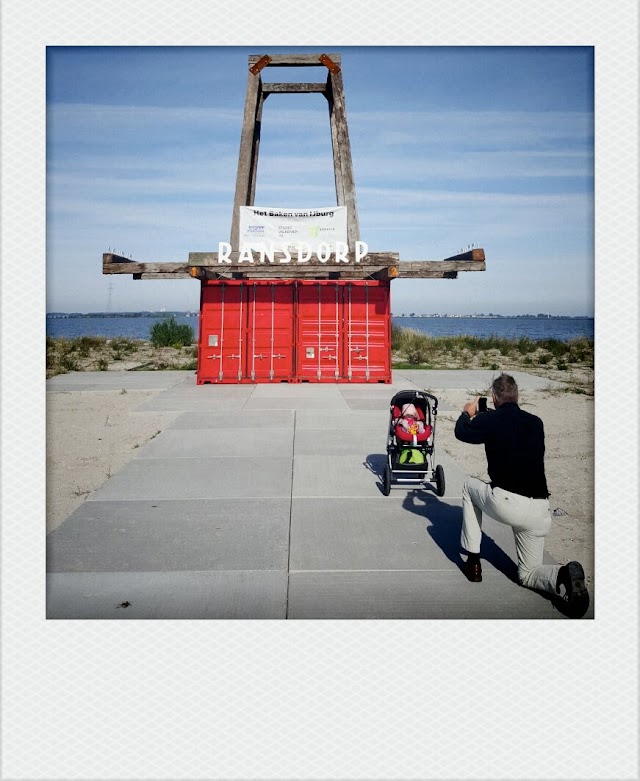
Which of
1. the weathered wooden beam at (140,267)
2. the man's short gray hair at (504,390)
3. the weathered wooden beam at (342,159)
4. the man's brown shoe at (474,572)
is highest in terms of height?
the weathered wooden beam at (342,159)

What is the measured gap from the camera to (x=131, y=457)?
9023 mm

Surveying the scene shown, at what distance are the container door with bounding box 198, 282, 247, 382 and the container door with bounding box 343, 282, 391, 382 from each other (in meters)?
2.73

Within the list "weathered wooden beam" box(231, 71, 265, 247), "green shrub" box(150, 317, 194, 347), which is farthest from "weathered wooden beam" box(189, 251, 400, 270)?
"green shrub" box(150, 317, 194, 347)

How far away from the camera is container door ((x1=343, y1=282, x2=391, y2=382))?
1712cm

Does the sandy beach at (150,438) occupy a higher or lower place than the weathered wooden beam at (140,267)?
lower

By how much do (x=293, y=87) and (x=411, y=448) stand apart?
40.8 ft

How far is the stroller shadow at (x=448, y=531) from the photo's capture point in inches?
200

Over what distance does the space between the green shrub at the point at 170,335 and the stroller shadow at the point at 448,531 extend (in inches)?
1026

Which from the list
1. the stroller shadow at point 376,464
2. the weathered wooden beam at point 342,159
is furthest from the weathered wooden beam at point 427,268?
the stroller shadow at point 376,464

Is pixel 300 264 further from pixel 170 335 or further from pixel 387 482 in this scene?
pixel 170 335

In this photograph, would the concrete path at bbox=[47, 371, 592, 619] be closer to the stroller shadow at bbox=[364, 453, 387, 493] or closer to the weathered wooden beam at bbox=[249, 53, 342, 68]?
the stroller shadow at bbox=[364, 453, 387, 493]

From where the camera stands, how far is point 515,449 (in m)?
4.32

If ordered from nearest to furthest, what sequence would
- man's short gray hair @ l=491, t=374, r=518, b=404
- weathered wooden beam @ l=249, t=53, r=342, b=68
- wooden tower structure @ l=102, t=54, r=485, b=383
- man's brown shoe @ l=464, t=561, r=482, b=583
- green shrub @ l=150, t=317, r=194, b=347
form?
1. man's short gray hair @ l=491, t=374, r=518, b=404
2. man's brown shoe @ l=464, t=561, r=482, b=583
3. weathered wooden beam @ l=249, t=53, r=342, b=68
4. wooden tower structure @ l=102, t=54, r=485, b=383
5. green shrub @ l=150, t=317, r=194, b=347

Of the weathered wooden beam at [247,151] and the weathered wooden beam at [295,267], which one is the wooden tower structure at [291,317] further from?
the weathered wooden beam at [295,267]
